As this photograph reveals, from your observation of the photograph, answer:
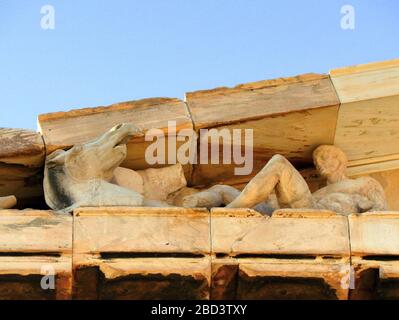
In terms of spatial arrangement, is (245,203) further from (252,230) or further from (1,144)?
(1,144)

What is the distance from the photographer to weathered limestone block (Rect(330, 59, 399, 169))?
44.9 feet

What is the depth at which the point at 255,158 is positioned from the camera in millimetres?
13773

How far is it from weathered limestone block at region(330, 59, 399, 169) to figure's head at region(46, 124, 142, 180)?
6.03 feet

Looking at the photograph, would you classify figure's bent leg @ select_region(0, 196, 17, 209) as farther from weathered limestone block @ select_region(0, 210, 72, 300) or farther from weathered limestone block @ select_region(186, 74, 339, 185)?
weathered limestone block @ select_region(186, 74, 339, 185)

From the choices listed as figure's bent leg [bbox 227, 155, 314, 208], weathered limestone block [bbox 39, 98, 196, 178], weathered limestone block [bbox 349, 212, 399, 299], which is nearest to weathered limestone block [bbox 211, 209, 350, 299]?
weathered limestone block [bbox 349, 212, 399, 299]

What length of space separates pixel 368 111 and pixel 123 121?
2.08 metres

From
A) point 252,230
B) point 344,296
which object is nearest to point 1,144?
point 252,230

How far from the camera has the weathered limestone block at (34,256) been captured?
12.3m

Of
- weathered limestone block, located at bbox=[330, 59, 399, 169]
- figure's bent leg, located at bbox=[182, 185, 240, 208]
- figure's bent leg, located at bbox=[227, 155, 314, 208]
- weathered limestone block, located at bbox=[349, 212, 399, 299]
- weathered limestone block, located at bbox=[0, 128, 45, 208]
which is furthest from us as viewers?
weathered limestone block, located at bbox=[330, 59, 399, 169]

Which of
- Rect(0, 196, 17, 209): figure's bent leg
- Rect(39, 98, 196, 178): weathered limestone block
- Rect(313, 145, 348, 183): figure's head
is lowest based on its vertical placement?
Rect(0, 196, 17, 209): figure's bent leg

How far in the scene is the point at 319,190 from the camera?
13539mm

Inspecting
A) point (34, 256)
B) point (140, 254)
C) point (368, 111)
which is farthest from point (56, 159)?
point (368, 111)

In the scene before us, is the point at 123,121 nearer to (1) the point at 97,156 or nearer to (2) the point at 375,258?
(1) the point at 97,156

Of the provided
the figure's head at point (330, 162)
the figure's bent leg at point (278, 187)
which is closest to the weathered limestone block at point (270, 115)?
the figure's head at point (330, 162)
